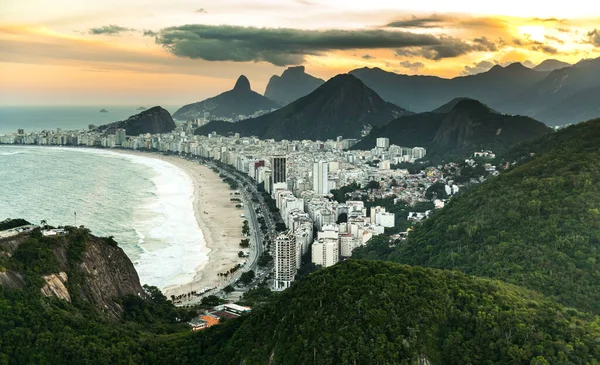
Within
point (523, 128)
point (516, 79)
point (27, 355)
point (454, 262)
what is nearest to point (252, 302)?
point (454, 262)

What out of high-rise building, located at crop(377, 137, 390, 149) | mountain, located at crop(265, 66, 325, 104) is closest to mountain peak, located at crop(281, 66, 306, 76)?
mountain, located at crop(265, 66, 325, 104)

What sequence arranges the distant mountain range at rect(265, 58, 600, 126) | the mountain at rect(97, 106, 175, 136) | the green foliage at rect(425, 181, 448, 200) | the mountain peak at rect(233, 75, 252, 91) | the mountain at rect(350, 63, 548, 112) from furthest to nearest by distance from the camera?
the mountain peak at rect(233, 75, 252, 91)
the mountain at rect(350, 63, 548, 112)
the mountain at rect(97, 106, 175, 136)
the distant mountain range at rect(265, 58, 600, 126)
the green foliage at rect(425, 181, 448, 200)

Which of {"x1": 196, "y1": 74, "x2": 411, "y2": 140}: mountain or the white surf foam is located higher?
{"x1": 196, "y1": 74, "x2": 411, "y2": 140}: mountain

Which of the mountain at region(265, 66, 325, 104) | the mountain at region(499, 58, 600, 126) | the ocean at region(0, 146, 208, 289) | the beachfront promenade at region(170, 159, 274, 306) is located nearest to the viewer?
the beachfront promenade at region(170, 159, 274, 306)

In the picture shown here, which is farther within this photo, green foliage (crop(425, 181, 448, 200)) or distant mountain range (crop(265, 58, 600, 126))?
distant mountain range (crop(265, 58, 600, 126))

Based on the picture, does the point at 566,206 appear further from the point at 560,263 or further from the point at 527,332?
the point at 527,332

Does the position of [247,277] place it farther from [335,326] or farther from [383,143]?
[383,143]

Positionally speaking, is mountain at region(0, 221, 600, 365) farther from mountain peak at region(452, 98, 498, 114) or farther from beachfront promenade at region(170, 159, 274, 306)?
mountain peak at region(452, 98, 498, 114)

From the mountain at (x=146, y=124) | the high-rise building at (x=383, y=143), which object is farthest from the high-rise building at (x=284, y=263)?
the mountain at (x=146, y=124)
